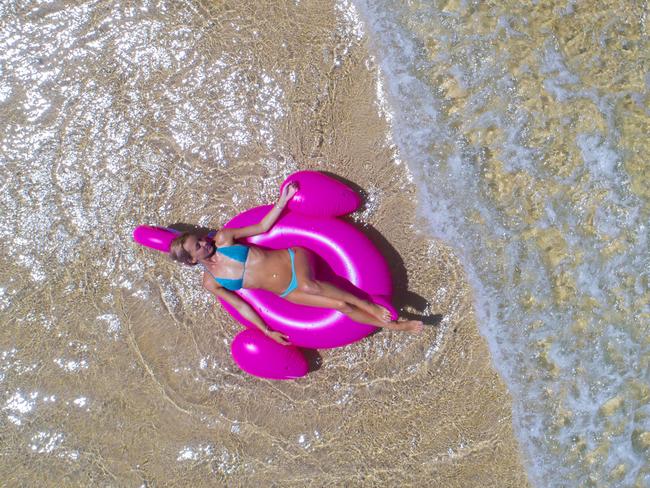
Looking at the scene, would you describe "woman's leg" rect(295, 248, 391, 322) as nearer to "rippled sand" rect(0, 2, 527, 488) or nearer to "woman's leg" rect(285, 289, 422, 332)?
"woman's leg" rect(285, 289, 422, 332)

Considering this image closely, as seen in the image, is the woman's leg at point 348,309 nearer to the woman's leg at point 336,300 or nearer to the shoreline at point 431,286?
the woman's leg at point 336,300

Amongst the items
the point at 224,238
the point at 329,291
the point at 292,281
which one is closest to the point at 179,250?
the point at 224,238

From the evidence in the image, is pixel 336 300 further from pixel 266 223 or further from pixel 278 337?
pixel 266 223

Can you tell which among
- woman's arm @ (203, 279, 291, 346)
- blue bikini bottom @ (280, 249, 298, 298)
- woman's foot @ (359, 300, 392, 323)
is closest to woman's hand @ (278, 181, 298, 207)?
blue bikini bottom @ (280, 249, 298, 298)

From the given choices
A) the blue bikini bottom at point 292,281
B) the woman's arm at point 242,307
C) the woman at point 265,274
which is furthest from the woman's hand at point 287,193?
the woman's arm at point 242,307

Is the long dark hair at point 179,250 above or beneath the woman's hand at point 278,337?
above

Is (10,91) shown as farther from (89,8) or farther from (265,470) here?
(265,470)
